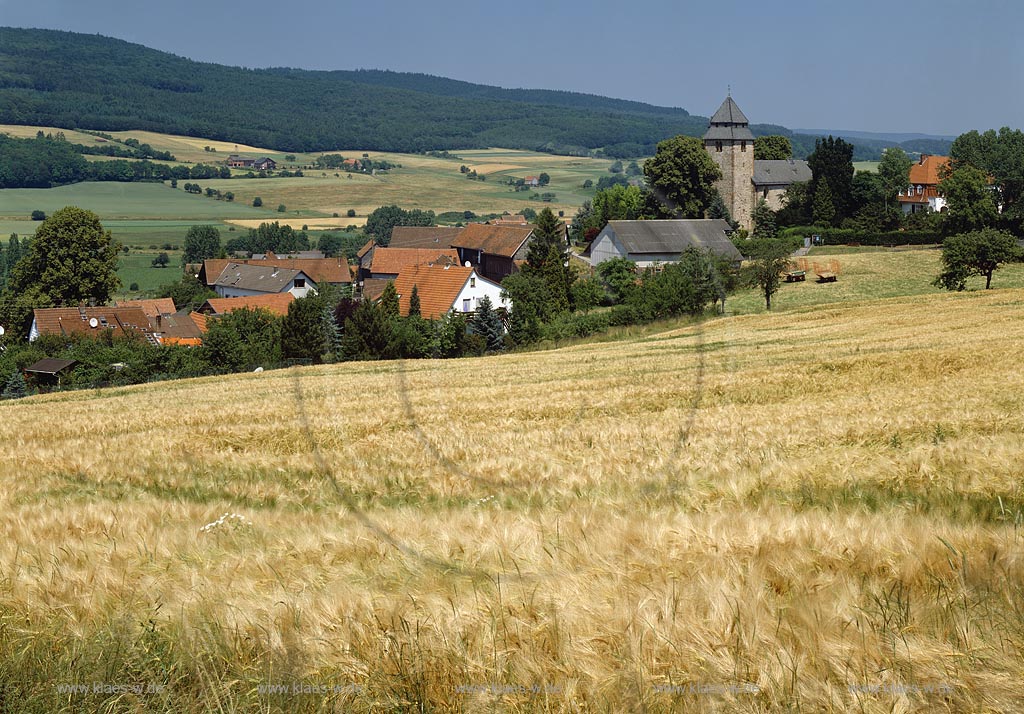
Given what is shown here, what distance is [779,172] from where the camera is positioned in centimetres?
13738

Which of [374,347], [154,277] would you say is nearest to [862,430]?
[374,347]

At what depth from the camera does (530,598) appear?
5.50 metres

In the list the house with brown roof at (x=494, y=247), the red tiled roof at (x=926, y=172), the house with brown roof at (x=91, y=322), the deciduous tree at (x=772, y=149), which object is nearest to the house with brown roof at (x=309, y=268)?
the house with brown roof at (x=494, y=247)

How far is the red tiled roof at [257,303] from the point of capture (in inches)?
3446

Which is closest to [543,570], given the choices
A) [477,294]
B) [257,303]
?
[477,294]

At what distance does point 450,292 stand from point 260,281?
53.6 metres

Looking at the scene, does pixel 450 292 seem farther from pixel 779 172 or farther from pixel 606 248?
pixel 779 172

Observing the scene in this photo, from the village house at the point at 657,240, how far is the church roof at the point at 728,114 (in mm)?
27137

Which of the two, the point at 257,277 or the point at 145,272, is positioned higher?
the point at 257,277

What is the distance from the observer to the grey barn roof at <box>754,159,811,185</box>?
134250mm

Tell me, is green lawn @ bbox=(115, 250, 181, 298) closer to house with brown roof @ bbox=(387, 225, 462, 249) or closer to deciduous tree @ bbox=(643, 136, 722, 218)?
house with brown roof @ bbox=(387, 225, 462, 249)

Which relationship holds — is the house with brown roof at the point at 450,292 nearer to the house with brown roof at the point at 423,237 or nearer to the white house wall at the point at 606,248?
the white house wall at the point at 606,248

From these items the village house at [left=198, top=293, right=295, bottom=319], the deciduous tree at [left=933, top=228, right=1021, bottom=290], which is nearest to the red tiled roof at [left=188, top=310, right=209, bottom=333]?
the village house at [left=198, top=293, right=295, bottom=319]

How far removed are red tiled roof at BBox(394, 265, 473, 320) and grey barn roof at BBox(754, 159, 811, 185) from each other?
66318 millimetres
